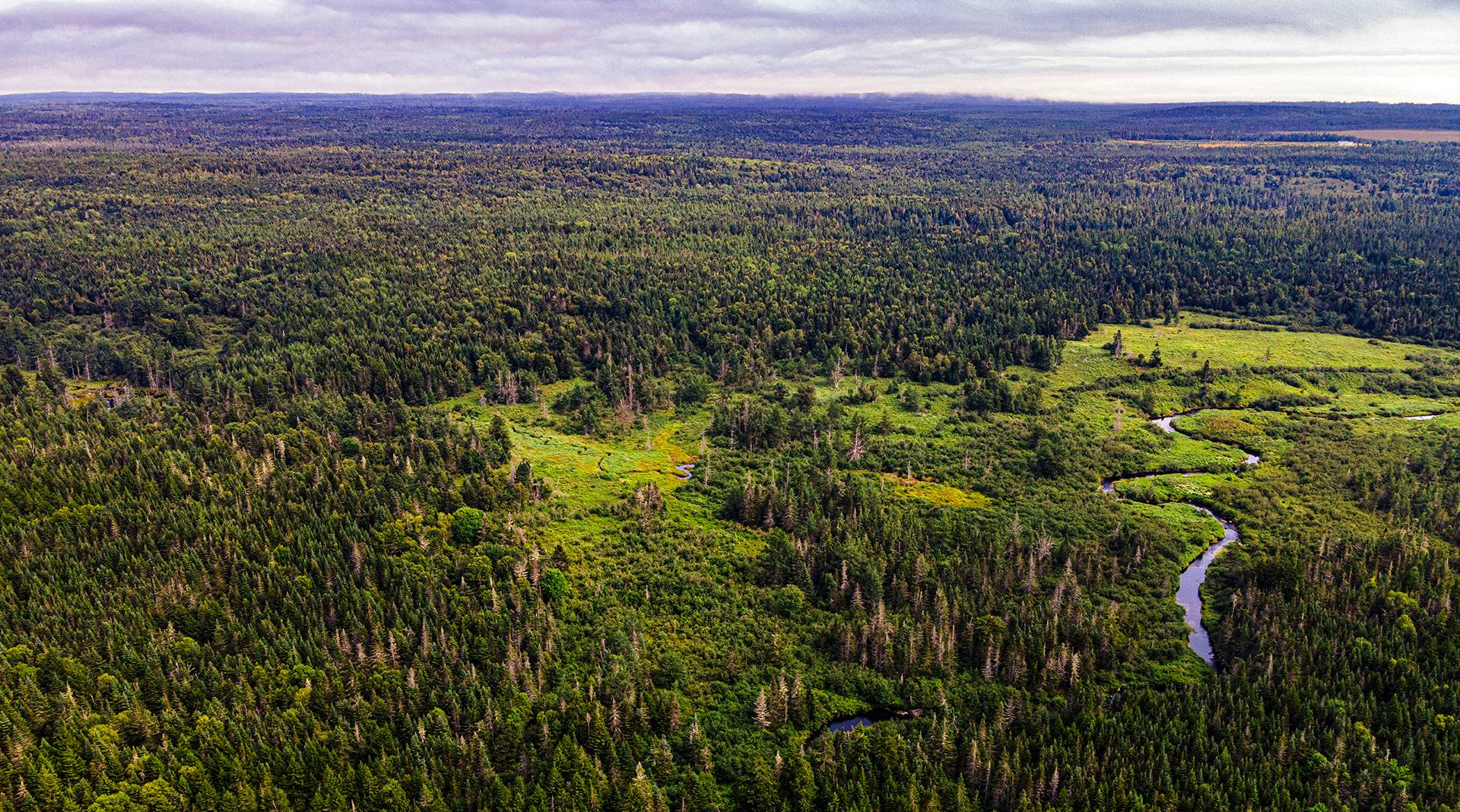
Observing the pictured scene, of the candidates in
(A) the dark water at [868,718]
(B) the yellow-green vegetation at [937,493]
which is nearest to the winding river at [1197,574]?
(B) the yellow-green vegetation at [937,493]

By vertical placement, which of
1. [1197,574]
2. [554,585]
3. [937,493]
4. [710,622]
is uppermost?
[554,585]

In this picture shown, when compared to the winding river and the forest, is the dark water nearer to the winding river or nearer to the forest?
the forest

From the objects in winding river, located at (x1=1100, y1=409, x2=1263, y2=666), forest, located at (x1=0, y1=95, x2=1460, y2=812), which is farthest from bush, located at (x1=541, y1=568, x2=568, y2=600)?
winding river, located at (x1=1100, y1=409, x2=1263, y2=666)

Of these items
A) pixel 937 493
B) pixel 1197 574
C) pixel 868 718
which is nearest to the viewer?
pixel 868 718

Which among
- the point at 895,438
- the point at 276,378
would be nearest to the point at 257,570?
the point at 276,378

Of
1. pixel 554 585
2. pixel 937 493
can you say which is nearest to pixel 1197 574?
pixel 937 493

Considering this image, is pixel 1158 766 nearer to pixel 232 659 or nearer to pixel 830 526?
pixel 830 526

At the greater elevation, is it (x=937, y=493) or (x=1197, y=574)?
(x=937, y=493)

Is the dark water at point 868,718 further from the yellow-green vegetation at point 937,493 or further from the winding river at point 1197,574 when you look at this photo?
the yellow-green vegetation at point 937,493

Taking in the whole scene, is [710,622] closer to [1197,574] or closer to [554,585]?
[554,585]
